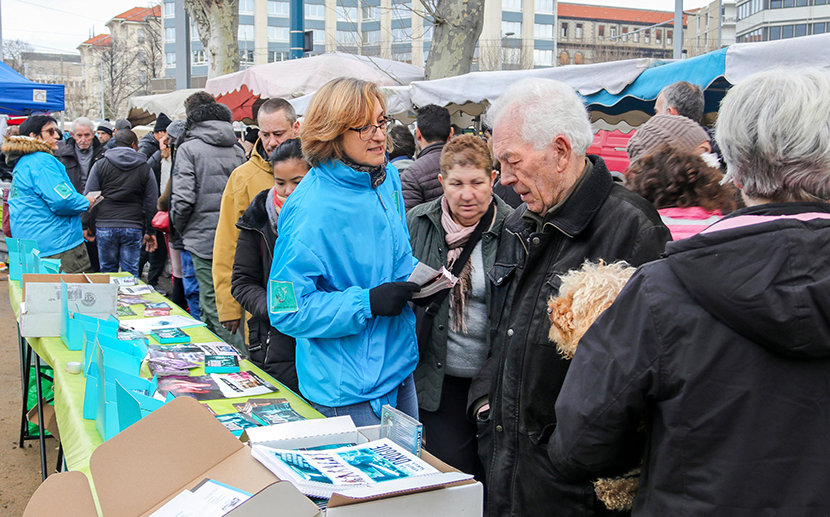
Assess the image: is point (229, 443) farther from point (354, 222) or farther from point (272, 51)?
point (272, 51)

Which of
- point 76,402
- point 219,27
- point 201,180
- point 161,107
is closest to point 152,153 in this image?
point 161,107

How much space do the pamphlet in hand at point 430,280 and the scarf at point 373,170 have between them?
0.33m

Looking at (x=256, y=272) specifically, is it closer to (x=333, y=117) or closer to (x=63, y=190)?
(x=333, y=117)

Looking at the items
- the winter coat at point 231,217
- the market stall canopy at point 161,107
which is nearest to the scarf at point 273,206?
the winter coat at point 231,217

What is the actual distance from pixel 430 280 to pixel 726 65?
11.5ft

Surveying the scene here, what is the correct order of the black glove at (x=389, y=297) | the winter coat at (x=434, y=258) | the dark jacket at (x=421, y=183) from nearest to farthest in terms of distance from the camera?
the black glove at (x=389, y=297) → the winter coat at (x=434, y=258) → the dark jacket at (x=421, y=183)

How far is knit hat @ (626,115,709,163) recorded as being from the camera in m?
2.60

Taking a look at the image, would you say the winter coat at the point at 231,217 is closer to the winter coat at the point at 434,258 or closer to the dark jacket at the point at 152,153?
the winter coat at the point at 434,258

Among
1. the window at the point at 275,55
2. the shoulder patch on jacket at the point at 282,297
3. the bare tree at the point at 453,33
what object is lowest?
the shoulder patch on jacket at the point at 282,297

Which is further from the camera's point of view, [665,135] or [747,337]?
[665,135]

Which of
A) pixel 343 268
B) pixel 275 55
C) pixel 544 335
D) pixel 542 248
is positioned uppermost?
pixel 275 55

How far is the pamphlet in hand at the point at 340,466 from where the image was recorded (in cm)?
154

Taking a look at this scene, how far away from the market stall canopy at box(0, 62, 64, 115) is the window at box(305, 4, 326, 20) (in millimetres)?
81006

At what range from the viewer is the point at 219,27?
14.0 metres
